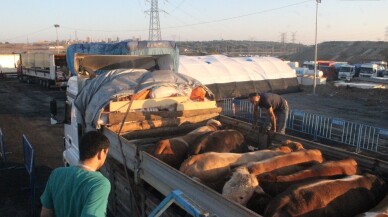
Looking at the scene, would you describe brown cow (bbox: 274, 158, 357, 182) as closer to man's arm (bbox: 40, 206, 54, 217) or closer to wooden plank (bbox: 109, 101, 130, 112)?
man's arm (bbox: 40, 206, 54, 217)

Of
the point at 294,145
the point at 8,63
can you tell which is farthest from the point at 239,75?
the point at 8,63

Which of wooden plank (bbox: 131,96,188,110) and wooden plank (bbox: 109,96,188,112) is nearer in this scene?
wooden plank (bbox: 109,96,188,112)

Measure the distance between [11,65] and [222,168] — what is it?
163 feet

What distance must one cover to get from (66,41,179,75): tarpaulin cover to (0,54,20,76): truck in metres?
37.9

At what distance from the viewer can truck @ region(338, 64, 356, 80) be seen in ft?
141

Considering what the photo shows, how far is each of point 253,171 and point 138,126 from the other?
3.00 meters

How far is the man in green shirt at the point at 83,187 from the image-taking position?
Result: 9.70 feet

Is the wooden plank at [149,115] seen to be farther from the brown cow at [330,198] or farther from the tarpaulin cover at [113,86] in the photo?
the brown cow at [330,198]

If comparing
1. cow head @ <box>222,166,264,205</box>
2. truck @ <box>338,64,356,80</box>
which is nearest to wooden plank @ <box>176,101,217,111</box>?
cow head @ <box>222,166,264,205</box>

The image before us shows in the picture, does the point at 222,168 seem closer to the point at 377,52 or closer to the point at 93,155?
the point at 93,155

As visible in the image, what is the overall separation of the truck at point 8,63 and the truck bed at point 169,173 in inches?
1839

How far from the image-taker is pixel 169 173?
4.08m

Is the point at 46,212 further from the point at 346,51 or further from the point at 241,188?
the point at 346,51

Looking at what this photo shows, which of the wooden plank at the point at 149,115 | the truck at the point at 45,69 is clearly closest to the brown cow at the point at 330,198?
the wooden plank at the point at 149,115
